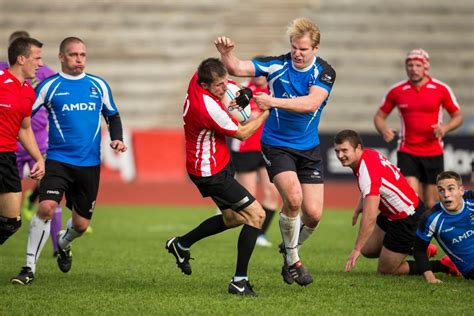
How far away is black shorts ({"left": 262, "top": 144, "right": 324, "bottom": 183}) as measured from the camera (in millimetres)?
8539

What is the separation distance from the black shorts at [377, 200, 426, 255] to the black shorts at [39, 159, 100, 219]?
3.09 metres

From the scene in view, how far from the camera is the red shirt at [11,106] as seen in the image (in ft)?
27.6

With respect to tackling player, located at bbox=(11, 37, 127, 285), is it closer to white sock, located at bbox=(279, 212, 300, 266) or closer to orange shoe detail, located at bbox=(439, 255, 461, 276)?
white sock, located at bbox=(279, 212, 300, 266)

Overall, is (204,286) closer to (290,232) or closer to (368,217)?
(290,232)

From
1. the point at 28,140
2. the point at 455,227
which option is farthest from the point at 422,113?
the point at 28,140

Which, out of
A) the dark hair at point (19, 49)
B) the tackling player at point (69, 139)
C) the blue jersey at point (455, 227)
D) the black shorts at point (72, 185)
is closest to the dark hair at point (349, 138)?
the blue jersey at point (455, 227)

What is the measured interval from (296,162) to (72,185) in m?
2.22

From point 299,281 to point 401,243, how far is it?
1.62 metres

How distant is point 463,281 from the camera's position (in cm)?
880

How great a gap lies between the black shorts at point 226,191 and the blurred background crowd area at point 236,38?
17.5 m

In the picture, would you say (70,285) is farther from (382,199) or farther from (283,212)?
(382,199)

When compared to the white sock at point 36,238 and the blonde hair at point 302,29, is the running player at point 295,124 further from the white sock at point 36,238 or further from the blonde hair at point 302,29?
Result: the white sock at point 36,238

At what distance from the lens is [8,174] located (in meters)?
8.43

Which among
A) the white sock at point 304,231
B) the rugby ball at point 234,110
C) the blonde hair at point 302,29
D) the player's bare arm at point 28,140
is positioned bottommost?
the white sock at point 304,231
